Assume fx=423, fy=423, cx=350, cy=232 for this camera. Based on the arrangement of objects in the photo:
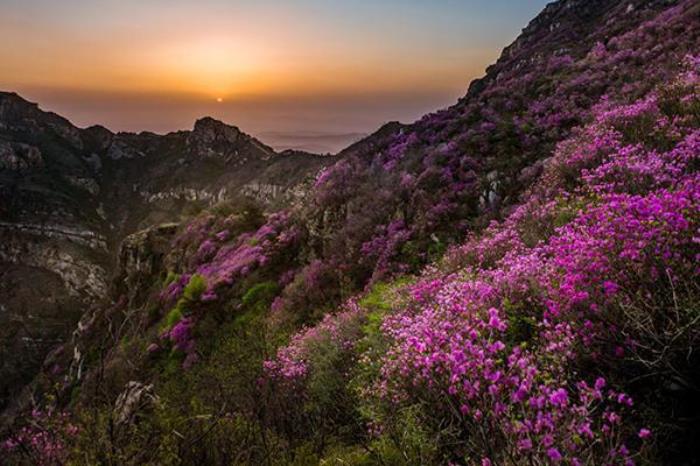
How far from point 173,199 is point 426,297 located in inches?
5709

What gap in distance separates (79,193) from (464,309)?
16941 cm

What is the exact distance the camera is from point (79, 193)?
145m

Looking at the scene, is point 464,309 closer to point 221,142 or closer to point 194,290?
point 194,290

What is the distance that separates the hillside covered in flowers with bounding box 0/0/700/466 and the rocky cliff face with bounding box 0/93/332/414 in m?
54.1

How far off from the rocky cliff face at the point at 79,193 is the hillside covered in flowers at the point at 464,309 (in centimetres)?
5414

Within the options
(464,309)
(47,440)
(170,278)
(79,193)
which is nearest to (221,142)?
(79,193)

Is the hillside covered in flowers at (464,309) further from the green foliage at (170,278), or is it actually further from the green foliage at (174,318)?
the green foliage at (170,278)

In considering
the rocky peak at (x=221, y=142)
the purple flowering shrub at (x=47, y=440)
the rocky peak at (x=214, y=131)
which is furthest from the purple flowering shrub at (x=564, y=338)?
the rocky peak at (x=214, y=131)

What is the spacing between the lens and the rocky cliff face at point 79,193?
84.8 metres

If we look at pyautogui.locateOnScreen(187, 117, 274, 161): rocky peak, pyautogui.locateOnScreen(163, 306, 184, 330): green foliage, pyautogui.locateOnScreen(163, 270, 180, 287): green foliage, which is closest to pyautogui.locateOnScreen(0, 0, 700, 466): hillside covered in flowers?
pyautogui.locateOnScreen(163, 306, 184, 330): green foliage

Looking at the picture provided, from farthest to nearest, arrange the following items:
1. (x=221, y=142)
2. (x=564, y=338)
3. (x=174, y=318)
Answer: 1. (x=221, y=142)
2. (x=174, y=318)
3. (x=564, y=338)

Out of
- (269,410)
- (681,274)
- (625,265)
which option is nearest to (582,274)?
(625,265)

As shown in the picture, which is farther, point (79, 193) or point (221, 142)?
point (79, 193)

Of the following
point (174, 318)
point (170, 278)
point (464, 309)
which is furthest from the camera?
point (170, 278)
